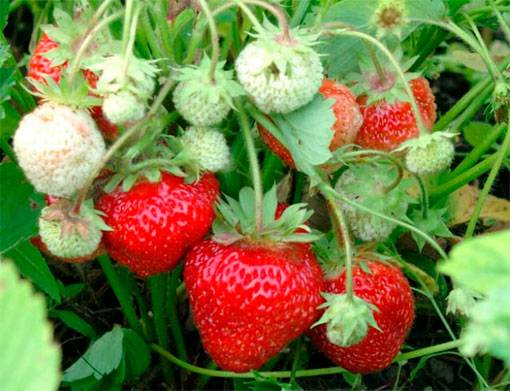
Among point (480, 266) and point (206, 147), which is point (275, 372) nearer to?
point (206, 147)

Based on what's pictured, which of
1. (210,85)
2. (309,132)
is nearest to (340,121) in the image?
(309,132)

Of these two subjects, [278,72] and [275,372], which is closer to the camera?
[278,72]

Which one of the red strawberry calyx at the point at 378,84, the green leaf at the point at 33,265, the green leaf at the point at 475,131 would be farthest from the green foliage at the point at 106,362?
the green leaf at the point at 475,131

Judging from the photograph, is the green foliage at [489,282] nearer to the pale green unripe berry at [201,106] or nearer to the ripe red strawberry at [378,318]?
the pale green unripe berry at [201,106]

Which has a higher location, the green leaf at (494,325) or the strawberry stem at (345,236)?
the green leaf at (494,325)

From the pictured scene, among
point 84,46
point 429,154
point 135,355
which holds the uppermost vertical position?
point 84,46

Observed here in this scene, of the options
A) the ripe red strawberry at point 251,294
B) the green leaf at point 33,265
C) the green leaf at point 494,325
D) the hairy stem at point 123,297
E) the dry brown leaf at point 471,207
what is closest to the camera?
the green leaf at point 494,325

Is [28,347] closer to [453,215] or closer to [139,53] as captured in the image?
[139,53]
